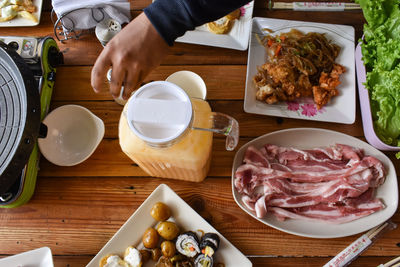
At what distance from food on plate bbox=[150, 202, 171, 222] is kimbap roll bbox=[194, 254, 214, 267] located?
0.66 ft

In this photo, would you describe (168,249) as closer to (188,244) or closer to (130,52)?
(188,244)

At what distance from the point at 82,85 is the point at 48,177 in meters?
0.45

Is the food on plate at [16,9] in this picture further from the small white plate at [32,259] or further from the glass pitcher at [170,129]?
the small white plate at [32,259]

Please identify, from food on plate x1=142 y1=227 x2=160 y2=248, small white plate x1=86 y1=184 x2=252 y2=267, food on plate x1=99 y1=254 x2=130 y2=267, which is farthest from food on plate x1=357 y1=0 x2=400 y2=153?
food on plate x1=99 y1=254 x2=130 y2=267

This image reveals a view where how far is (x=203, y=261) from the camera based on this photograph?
1188 mm

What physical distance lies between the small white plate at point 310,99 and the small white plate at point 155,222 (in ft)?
1.61

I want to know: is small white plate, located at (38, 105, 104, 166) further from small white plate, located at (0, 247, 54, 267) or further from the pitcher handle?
the pitcher handle

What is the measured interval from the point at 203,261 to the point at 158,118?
0.58 m

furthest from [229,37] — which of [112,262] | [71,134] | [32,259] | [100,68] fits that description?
[32,259]

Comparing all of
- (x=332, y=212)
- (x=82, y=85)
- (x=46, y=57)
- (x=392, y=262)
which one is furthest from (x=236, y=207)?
(x=46, y=57)

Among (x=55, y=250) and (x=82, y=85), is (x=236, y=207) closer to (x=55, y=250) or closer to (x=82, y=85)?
(x=55, y=250)

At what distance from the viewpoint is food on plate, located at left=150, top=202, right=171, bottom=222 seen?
1273mm

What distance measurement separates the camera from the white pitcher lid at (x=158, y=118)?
0.94 m

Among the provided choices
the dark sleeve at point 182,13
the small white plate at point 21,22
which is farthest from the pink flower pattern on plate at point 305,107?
the small white plate at point 21,22
